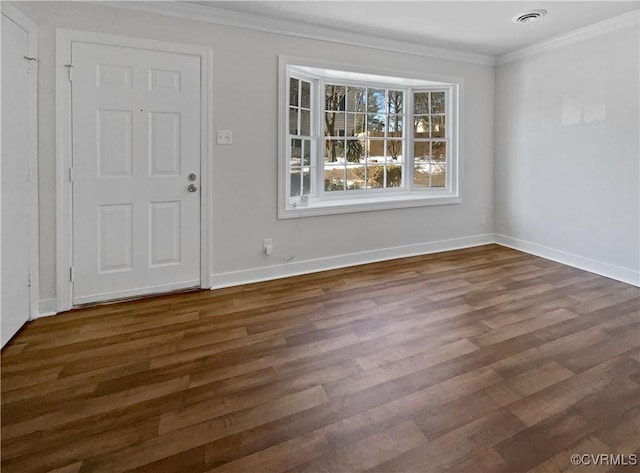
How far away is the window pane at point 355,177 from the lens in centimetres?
448

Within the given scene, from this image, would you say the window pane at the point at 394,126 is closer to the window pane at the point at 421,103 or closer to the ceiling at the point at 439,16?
the window pane at the point at 421,103

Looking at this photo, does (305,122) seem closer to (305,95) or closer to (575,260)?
(305,95)

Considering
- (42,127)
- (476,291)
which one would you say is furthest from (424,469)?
(42,127)

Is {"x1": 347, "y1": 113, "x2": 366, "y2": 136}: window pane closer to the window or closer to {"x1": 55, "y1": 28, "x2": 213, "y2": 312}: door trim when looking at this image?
the window

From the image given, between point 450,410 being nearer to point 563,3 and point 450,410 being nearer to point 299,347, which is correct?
point 299,347

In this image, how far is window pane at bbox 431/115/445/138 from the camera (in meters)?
4.76

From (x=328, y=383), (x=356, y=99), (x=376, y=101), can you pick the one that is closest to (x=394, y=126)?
(x=376, y=101)

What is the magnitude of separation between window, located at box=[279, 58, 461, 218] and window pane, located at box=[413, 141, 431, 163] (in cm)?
1

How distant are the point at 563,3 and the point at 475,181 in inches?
82.6

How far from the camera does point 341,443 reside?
1541 millimetres

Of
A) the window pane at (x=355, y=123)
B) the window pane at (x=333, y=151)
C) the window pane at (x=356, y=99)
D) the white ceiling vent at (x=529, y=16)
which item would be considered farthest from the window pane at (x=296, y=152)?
the white ceiling vent at (x=529, y=16)

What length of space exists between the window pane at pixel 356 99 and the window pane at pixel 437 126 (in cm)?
95

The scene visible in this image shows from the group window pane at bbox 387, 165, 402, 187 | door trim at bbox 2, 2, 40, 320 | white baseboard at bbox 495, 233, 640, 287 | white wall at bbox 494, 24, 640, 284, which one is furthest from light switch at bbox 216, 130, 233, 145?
white baseboard at bbox 495, 233, 640, 287

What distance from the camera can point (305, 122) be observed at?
4.07 meters
